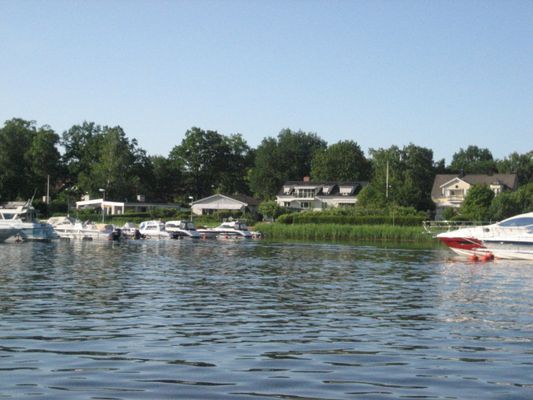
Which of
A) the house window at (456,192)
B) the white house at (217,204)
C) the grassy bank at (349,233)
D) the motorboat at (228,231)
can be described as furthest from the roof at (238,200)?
the motorboat at (228,231)

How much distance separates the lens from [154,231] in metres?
85.7

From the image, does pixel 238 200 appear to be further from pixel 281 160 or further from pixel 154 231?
pixel 154 231

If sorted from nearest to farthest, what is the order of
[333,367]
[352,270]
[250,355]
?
[333,367] < [250,355] < [352,270]

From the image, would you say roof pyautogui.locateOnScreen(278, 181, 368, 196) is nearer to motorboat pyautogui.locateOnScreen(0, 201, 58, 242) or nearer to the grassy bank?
the grassy bank

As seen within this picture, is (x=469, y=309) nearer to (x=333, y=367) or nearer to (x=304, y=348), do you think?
(x=304, y=348)

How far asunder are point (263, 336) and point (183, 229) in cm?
6790

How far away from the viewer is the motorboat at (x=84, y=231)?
7950 cm

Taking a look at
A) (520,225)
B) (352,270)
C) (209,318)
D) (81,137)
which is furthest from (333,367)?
(81,137)

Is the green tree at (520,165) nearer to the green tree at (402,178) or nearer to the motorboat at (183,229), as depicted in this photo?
the green tree at (402,178)

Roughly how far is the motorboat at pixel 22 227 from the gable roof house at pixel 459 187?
68.4 metres

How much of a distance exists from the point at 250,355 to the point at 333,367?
1.85m

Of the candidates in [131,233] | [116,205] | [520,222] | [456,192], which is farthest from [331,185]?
[520,222]

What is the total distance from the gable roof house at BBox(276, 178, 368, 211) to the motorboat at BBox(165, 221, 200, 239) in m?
49.2

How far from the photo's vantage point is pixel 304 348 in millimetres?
16234
